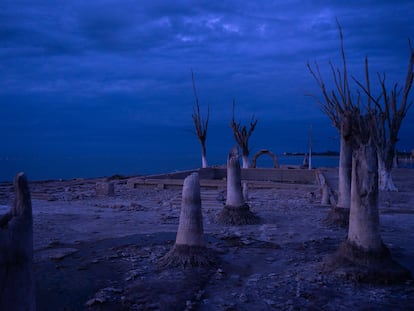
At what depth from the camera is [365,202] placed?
584cm

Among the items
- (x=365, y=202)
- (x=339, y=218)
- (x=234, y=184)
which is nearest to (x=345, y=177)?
(x=339, y=218)

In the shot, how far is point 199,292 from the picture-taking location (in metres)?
5.19

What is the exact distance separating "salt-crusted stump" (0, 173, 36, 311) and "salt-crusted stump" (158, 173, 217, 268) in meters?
3.17

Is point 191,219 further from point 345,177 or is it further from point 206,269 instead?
point 345,177

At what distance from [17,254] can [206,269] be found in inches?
134

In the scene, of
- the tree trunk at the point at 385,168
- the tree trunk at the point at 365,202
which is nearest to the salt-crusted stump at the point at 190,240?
the tree trunk at the point at 365,202

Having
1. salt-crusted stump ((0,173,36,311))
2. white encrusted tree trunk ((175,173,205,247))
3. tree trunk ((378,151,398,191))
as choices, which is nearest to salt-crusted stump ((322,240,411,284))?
white encrusted tree trunk ((175,173,205,247))

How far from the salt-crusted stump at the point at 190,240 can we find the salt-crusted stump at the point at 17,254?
10.4ft

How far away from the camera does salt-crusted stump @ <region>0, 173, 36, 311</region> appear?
9.96 ft

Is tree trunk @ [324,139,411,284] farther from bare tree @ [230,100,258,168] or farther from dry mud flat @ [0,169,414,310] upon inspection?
bare tree @ [230,100,258,168]

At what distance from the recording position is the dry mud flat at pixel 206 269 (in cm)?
493

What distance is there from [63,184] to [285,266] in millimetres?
15443

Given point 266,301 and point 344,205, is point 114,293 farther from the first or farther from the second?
point 344,205

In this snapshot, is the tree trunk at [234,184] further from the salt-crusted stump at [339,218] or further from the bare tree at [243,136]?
the bare tree at [243,136]
